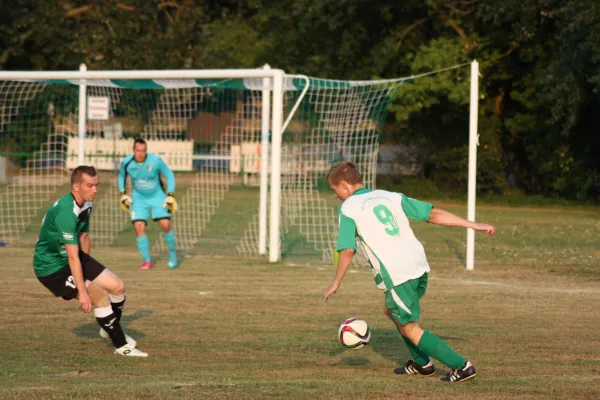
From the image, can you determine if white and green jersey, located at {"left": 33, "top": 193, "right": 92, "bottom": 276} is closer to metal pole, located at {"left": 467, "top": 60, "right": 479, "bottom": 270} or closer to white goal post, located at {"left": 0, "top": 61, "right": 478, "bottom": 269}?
white goal post, located at {"left": 0, "top": 61, "right": 478, "bottom": 269}

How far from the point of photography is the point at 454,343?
9219 millimetres

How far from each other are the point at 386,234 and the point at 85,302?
247 cm

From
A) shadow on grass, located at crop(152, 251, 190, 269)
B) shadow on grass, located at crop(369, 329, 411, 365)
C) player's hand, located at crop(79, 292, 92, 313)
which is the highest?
player's hand, located at crop(79, 292, 92, 313)

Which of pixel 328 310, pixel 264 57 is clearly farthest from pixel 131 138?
pixel 328 310

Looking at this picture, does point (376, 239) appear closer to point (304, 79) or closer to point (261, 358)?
point (261, 358)

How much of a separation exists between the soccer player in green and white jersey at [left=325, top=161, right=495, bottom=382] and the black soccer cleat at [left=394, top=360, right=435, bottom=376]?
0.92ft

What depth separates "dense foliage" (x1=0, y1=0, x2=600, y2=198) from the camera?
28750 millimetres

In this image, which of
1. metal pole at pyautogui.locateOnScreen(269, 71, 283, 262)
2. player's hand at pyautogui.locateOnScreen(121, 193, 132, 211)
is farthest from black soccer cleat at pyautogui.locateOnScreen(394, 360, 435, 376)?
player's hand at pyautogui.locateOnScreen(121, 193, 132, 211)

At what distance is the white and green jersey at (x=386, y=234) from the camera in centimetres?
725

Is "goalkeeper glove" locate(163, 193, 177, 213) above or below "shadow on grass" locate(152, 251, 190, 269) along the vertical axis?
above

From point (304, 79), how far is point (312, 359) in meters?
8.86

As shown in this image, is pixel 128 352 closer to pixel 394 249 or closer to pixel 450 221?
pixel 394 249

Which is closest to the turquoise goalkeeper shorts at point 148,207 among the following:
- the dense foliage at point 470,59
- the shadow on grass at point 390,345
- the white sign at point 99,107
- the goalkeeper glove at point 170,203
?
the goalkeeper glove at point 170,203

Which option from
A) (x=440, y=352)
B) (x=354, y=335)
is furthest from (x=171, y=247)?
(x=440, y=352)
